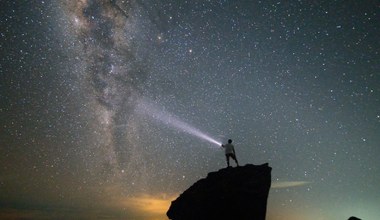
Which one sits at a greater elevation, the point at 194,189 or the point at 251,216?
the point at 194,189

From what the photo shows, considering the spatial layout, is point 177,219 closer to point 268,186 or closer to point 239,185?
point 239,185

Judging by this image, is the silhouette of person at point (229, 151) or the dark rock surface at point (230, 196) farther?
the silhouette of person at point (229, 151)

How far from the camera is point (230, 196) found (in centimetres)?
1507

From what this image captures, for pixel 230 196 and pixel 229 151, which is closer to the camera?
pixel 230 196

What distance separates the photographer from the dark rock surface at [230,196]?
49.0ft

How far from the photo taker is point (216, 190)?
50.5 feet

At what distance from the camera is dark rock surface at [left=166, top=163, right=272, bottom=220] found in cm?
1495

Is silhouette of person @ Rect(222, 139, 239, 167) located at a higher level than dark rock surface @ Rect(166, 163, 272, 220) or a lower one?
higher

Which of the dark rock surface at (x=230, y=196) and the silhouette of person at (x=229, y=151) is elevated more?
the silhouette of person at (x=229, y=151)

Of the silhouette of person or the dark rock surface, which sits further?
the silhouette of person

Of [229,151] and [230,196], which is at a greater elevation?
[229,151]

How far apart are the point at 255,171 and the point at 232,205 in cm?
250

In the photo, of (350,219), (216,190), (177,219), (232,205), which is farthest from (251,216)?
(350,219)

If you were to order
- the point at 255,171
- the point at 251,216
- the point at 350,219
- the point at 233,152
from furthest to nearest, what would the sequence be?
the point at 350,219 → the point at 233,152 → the point at 255,171 → the point at 251,216
